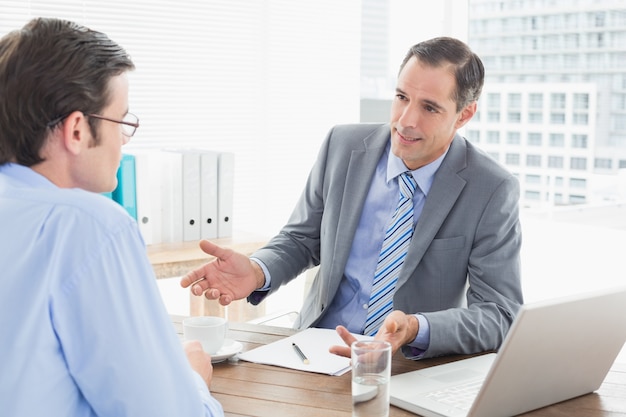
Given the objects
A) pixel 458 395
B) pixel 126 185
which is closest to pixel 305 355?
pixel 458 395

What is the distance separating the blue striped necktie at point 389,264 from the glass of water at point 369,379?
778 millimetres

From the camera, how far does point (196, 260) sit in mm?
3064

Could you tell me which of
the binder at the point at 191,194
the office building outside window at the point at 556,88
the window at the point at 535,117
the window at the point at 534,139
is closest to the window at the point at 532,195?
the office building outside window at the point at 556,88

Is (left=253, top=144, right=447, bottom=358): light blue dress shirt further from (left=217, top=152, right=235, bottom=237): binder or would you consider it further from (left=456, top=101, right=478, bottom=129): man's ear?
(left=217, top=152, right=235, bottom=237): binder

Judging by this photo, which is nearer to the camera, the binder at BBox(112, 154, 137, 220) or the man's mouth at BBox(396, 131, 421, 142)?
the man's mouth at BBox(396, 131, 421, 142)

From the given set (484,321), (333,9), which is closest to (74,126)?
(484,321)

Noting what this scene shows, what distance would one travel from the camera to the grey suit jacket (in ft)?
6.20

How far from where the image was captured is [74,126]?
1119mm

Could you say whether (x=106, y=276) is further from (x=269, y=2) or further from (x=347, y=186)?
(x=269, y=2)

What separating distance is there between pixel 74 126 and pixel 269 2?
10.8 ft

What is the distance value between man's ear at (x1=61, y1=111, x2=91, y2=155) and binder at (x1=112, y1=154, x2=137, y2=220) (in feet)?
6.49

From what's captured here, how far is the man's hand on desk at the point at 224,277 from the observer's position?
190 cm

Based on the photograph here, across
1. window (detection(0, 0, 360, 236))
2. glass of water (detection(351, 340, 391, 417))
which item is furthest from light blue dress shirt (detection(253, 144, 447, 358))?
window (detection(0, 0, 360, 236))

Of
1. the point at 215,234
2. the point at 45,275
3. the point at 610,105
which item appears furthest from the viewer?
the point at 610,105
